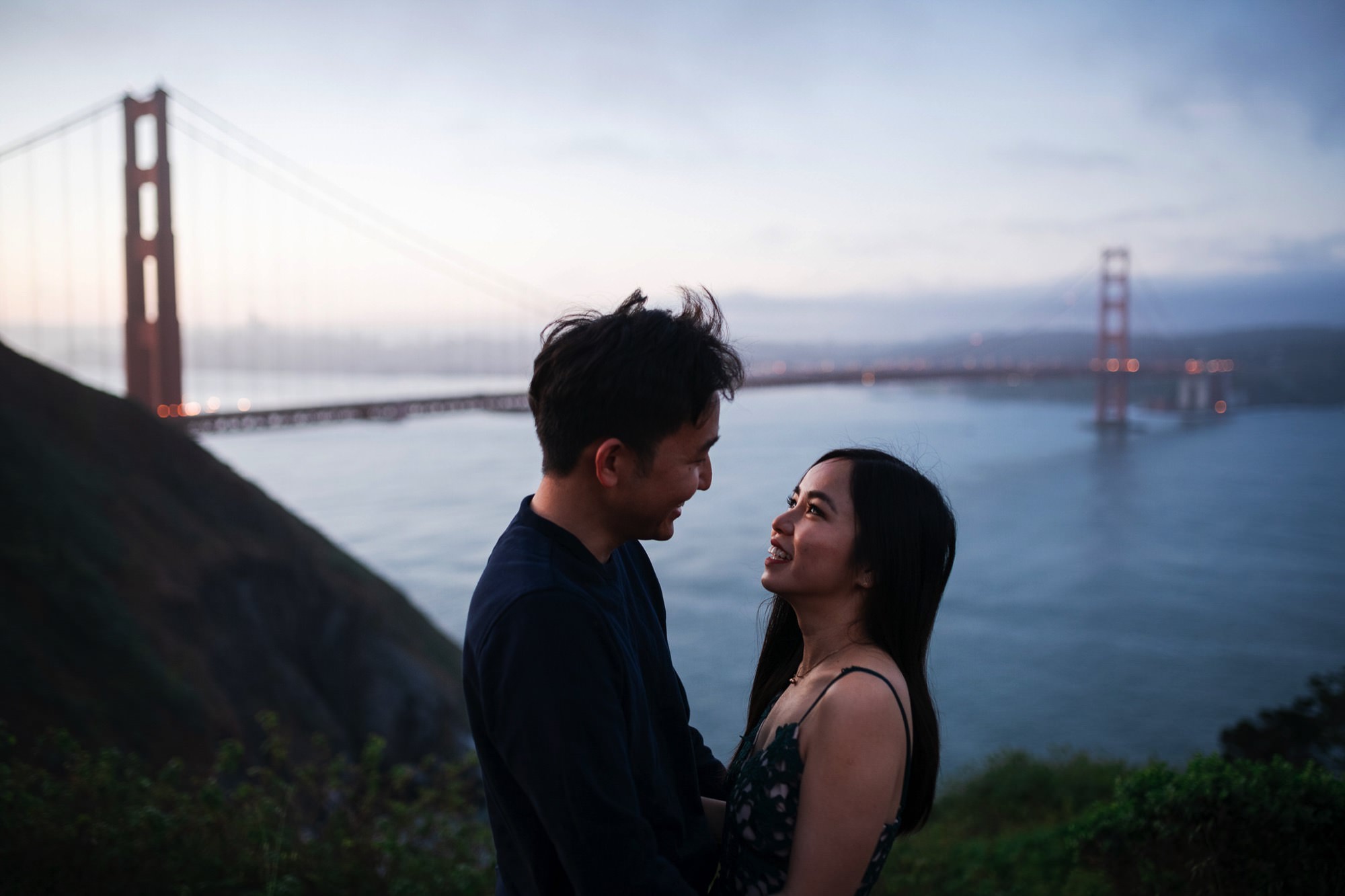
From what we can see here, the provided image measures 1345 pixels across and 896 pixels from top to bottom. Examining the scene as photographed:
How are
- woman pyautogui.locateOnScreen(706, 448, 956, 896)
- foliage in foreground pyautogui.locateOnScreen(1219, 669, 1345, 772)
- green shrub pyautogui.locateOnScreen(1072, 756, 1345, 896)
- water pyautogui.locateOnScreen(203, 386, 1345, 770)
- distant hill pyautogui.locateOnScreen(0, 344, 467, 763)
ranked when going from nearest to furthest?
woman pyautogui.locateOnScreen(706, 448, 956, 896), green shrub pyautogui.locateOnScreen(1072, 756, 1345, 896), distant hill pyautogui.locateOnScreen(0, 344, 467, 763), foliage in foreground pyautogui.locateOnScreen(1219, 669, 1345, 772), water pyautogui.locateOnScreen(203, 386, 1345, 770)

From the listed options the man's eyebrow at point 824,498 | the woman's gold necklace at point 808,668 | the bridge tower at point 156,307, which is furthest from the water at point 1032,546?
the man's eyebrow at point 824,498

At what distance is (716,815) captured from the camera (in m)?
1.72

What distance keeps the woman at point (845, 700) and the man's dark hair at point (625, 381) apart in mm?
409

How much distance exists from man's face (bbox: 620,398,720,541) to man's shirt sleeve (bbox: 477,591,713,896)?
22 cm

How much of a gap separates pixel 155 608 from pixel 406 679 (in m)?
3.16

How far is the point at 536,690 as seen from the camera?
1151mm

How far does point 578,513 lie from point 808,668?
617mm

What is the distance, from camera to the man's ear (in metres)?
1.33

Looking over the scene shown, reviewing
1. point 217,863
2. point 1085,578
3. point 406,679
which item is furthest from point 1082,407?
point 217,863

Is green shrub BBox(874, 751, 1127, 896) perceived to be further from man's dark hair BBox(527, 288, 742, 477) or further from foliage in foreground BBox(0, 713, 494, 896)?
man's dark hair BBox(527, 288, 742, 477)

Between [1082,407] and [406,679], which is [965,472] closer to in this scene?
[1082,407]

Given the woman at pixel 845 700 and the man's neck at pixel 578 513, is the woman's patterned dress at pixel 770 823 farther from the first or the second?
the man's neck at pixel 578 513

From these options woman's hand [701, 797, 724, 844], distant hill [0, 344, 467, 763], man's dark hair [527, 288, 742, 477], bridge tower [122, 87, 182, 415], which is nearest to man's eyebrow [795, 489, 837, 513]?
man's dark hair [527, 288, 742, 477]

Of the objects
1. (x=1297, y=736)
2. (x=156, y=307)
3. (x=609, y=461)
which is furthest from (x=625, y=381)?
(x=156, y=307)
